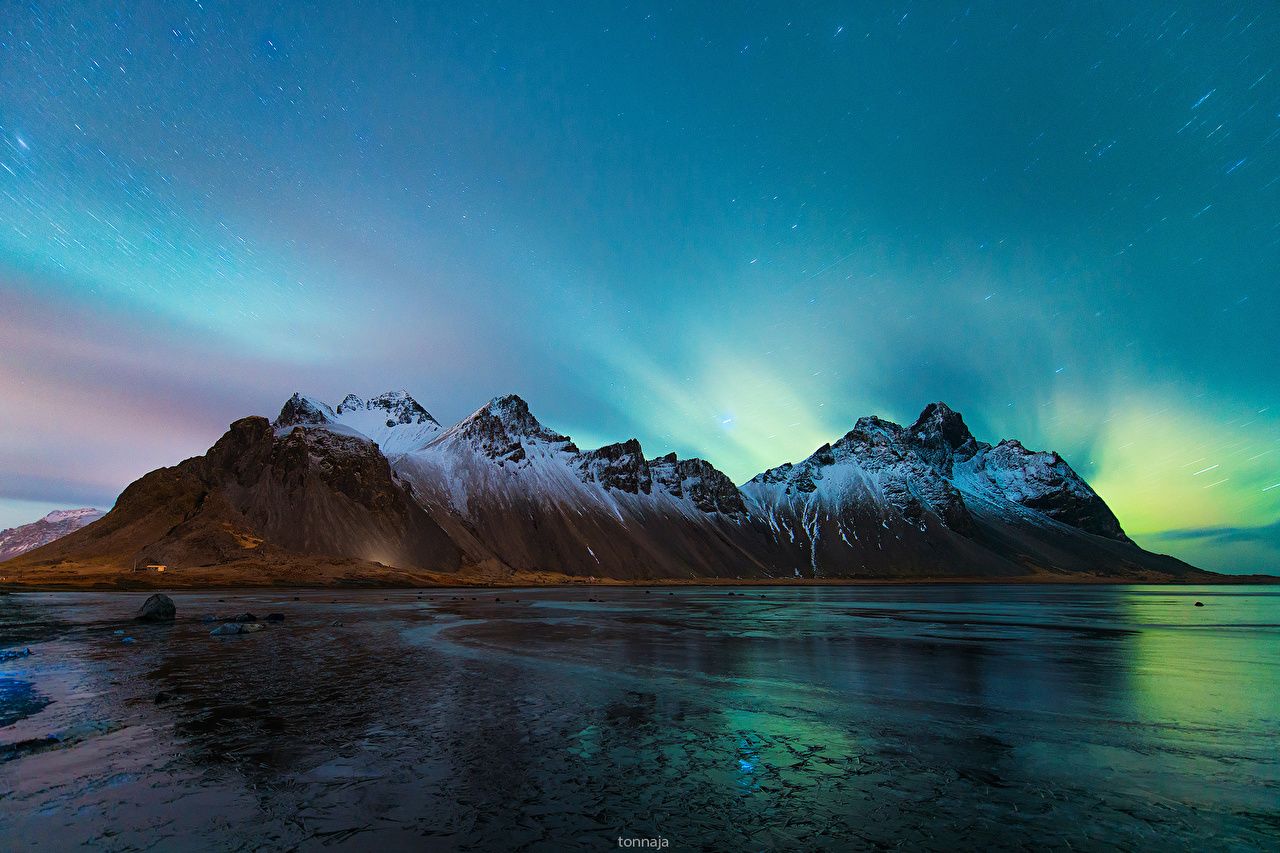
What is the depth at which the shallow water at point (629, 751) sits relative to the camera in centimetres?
932

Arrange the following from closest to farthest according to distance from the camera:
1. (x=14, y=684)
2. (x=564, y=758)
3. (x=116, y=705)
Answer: (x=564, y=758) → (x=116, y=705) → (x=14, y=684)

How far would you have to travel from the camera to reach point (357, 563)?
164375 millimetres

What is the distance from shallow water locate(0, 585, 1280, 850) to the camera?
9320mm

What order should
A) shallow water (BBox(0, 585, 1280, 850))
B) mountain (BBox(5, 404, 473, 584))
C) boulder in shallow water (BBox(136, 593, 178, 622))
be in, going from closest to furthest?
shallow water (BBox(0, 585, 1280, 850)) < boulder in shallow water (BBox(136, 593, 178, 622)) < mountain (BBox(5, 404, 473, 584))

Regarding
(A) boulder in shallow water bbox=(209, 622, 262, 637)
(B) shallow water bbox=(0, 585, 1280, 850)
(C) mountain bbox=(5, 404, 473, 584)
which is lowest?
(B) shallow water bbox=(0, 585, 1280, 850)

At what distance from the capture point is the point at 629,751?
13719mm

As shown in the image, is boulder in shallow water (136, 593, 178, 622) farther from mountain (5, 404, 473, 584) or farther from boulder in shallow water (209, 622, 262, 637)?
mountain (5, 404, 473, 584)

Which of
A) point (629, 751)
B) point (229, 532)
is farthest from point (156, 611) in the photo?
point (229, 532)

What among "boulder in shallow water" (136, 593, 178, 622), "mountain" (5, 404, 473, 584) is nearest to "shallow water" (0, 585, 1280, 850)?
"boulder in shallow water" (136, 593, 178, 622)

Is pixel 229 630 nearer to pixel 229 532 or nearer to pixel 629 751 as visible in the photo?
pixel 629 751

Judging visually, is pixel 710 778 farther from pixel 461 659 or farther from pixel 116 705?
pixel 461 659

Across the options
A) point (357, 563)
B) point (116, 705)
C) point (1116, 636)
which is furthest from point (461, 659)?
point (357, 563)

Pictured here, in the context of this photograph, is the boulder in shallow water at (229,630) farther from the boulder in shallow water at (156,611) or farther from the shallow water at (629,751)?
the boulder in shallow water at (156,611)

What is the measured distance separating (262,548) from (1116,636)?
17360 centimetres
